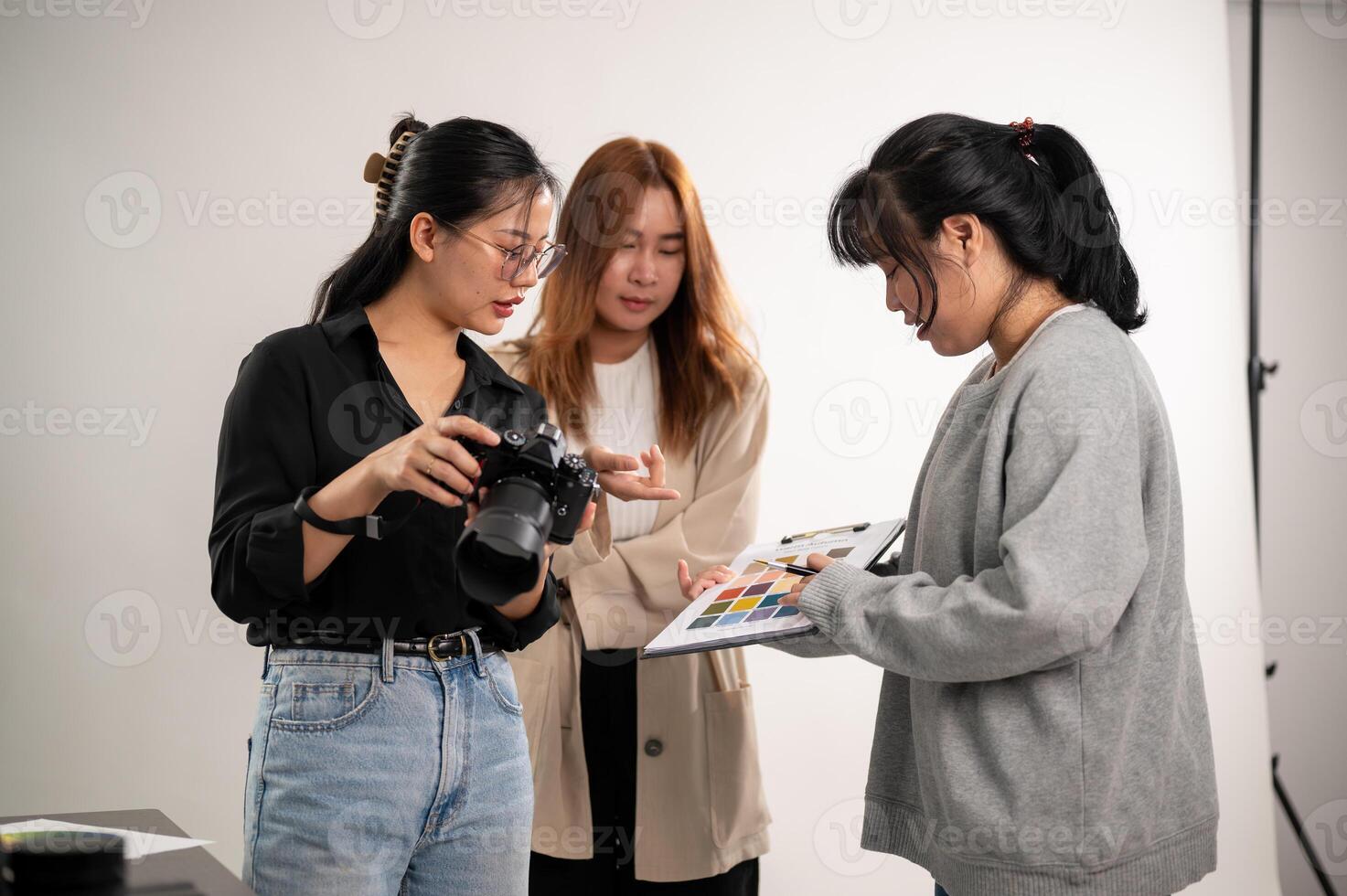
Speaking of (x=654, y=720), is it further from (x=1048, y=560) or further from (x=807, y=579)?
(x=1048, y=560)

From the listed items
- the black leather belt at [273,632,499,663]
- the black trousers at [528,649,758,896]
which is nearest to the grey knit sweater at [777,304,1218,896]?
the black leather belt at [273,632,499,663]

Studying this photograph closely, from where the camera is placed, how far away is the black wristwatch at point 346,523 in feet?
3.50

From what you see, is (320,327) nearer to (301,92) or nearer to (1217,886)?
(301,92)

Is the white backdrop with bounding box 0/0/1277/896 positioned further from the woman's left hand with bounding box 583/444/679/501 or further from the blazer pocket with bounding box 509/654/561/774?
the woman's left hand with bounding box 583/444/679/501

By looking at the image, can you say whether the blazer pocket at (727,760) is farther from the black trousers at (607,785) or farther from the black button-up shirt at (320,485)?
the black button-up shirt at (320,485)

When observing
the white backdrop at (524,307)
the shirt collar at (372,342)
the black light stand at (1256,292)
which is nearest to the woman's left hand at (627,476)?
the shirt collar at (372,342)

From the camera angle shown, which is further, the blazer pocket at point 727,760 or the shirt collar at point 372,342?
the blazer pocket at point 727,760

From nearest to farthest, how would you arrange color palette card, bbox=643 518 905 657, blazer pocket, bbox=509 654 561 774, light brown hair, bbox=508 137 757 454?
color palette card, bbox=643 518 905 657, blazer pocket, bbox=509 654 561 774, light brown hair, bbox=508 137 757 454

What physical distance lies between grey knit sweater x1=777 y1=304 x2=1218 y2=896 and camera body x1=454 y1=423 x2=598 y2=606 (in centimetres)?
28

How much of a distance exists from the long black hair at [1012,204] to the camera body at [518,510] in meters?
0.46

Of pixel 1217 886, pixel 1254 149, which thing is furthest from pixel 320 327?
pixel 1217 886

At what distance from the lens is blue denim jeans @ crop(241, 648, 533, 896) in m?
1.09

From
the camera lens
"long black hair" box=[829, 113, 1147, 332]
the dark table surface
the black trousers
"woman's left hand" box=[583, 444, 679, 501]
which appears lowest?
the black trousers

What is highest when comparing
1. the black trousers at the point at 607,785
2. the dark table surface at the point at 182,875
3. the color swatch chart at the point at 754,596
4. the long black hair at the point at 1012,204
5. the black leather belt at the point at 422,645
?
the long black hair at the point at 1012,204
